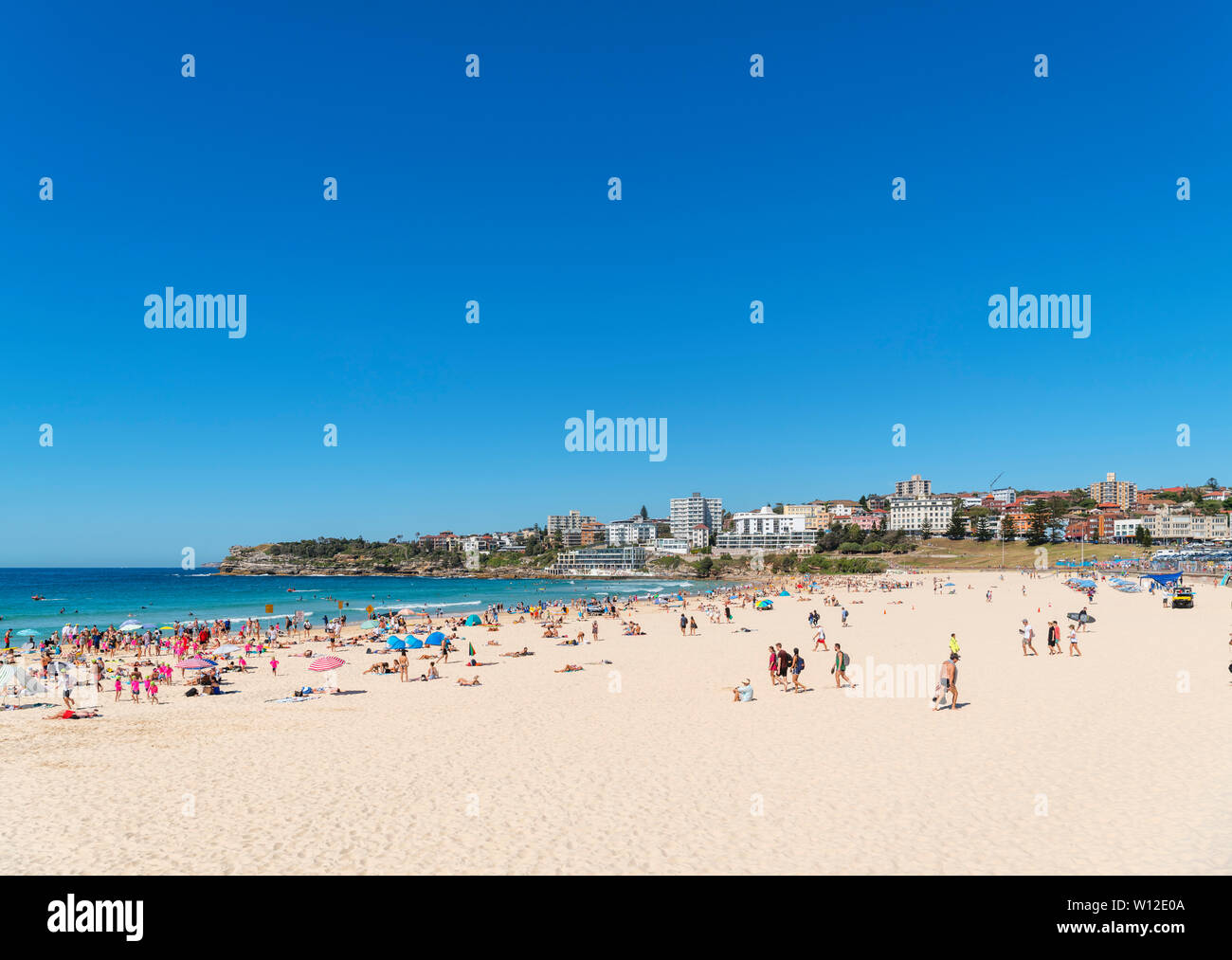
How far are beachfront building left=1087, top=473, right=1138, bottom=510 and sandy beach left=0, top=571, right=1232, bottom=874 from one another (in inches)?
7693

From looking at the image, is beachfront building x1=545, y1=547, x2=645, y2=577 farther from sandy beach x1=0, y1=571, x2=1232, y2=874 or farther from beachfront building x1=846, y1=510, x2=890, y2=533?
sandy beach x1=0, y1=571, x2=1232, y2=874

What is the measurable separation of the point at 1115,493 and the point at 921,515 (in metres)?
56.7

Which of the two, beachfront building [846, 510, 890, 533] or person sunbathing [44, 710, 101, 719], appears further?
beachfront building [846, 510, 890, 533]

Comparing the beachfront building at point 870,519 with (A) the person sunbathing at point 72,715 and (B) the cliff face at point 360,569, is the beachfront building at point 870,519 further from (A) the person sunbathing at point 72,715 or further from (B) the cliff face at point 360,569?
(A) the person sunbathing at point 72,715

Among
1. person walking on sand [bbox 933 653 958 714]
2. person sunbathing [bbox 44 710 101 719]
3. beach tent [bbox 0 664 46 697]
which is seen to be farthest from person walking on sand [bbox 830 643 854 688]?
beach tent [bbox 0 664 46 697]

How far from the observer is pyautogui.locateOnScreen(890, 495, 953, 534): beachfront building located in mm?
171875

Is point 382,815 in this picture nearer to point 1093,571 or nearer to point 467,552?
point 1093,571

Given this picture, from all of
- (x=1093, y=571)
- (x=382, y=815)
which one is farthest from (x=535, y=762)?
(x=1093, y=571)

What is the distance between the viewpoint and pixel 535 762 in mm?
11930

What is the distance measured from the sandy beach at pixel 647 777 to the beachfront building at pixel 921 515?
6358 inches

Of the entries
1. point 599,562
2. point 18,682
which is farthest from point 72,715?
point 599,562

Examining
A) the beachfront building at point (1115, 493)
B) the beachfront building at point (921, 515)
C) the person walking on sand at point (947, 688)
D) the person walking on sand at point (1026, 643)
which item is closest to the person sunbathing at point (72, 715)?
the person walking on sand at point (947, 688)

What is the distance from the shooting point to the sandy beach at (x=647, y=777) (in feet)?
26.2

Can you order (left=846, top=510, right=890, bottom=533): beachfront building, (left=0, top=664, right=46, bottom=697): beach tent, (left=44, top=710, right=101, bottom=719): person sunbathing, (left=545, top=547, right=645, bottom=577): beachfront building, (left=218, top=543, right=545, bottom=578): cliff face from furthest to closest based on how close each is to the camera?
(left=545, top=547, right=645, bottom=577): beachfront building < (left=218, top=543, right=545, bottom=578): cliff face < (left=846, top=510, right=890, bottom=533): beachfront building < (left=0, top=664, right=46, bottom=697): beach tent < (left=44, top=710, right=101, bottom=719): person sunbathing
